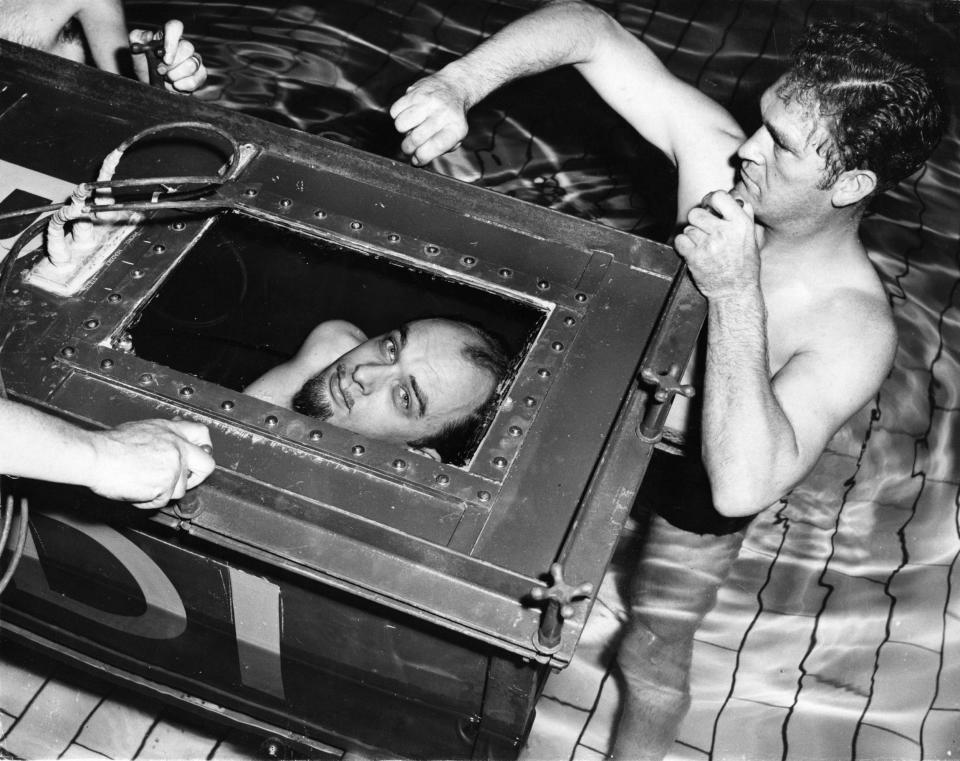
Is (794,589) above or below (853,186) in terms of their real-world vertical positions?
below

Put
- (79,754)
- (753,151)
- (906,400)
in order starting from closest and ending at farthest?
(753,151)
(79,754)
(906,400)

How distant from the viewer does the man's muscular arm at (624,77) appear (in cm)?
231

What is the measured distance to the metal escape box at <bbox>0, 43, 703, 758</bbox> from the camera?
138 centimetres

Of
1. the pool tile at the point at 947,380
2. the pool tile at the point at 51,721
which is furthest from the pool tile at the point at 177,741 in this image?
the pool tile at the point at 947,380

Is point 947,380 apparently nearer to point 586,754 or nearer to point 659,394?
point 586,754

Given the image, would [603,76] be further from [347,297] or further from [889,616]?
[889,616]

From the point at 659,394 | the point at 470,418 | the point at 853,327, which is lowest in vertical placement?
the point at 470,418

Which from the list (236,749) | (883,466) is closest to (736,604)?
(883,466)

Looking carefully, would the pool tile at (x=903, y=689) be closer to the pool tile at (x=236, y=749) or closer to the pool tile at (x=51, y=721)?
the pool tile at (x=236, y=749)

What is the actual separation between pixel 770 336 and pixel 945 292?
1813 millimetres

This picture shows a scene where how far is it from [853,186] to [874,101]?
7.0 inches

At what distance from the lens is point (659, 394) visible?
143 centimetres

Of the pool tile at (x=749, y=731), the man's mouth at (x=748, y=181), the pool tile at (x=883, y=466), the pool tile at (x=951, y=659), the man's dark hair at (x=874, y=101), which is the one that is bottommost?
the pool tile at (x=749, y=731)

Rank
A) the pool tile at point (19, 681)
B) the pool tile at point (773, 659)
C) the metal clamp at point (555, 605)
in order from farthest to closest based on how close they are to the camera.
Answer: the pool tile at point (773, 659)
the pool tile at point (19, 681)
the metal clamp at point (555, 605)
